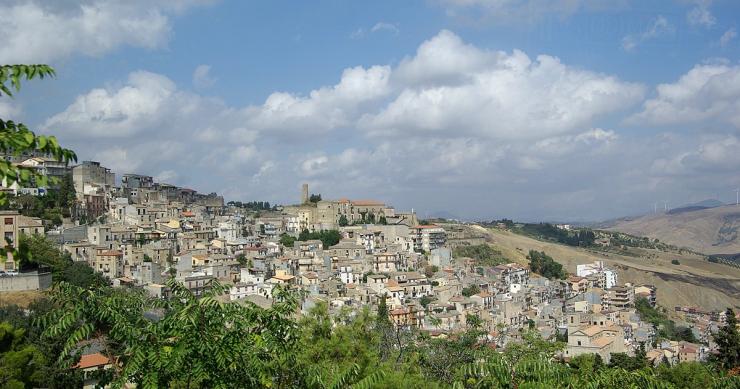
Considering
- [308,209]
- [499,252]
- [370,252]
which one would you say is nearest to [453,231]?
[499,252]

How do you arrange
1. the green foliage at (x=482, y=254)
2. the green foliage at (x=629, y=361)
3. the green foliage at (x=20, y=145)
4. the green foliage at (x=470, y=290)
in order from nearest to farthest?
the green foliage at (x=20, y=145) < the green foliage at (x=629, y=361) < the green foliage at (x=470, y=290) < the green foliage at (x=482, y=254)

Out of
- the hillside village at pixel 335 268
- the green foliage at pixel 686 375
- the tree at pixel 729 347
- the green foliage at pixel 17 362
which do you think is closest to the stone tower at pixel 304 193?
the hillside village at pixel 335 268

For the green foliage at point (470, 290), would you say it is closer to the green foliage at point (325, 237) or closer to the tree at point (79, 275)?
the green foliage at point (325, 237)

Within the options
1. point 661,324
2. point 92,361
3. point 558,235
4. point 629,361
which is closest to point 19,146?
point 92,361

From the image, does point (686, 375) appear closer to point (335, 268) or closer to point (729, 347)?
point (729, 347)

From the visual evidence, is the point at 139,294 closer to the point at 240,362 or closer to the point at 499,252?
the point at 240,362

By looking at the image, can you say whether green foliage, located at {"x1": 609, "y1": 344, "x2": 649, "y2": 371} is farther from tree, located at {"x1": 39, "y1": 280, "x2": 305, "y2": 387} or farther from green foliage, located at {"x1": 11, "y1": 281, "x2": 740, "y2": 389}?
tree, located at {"x1": 39, "y1": 280, "x2": 305, "y2": 387}

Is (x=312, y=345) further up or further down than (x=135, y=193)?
further down

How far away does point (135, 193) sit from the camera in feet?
226

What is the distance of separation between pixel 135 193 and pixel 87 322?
66.6 metres

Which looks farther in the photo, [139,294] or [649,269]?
[649,269]

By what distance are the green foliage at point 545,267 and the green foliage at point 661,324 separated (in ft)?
39.5

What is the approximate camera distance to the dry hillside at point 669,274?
8394cm

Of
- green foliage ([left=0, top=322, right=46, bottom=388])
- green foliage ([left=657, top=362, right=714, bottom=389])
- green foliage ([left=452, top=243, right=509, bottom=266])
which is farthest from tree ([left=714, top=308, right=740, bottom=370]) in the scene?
green foliage ([left=452, top=243, right=509, bottom=266])
